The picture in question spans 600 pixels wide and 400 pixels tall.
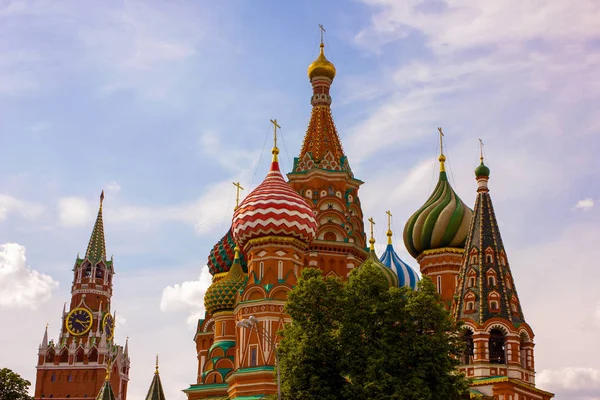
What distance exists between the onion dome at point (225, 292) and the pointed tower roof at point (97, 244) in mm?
48911

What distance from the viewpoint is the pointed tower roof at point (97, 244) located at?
9412 cm

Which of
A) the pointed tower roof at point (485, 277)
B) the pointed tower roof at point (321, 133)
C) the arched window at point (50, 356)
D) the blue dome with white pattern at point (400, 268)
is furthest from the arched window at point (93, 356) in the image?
the pointed tower roof at point (485, 277)

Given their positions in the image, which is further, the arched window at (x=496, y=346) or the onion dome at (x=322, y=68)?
the onion dome at (x=322, y=68)

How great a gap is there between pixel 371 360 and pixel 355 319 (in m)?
1.76

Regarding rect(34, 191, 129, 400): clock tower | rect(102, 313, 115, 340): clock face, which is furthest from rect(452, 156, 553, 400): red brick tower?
rect(102, 313, 115, 340): clock face

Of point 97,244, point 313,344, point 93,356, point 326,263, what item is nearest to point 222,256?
point 326,263

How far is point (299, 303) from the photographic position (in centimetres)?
2866

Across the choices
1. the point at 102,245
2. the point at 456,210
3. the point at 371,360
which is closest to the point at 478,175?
the point at 456,210

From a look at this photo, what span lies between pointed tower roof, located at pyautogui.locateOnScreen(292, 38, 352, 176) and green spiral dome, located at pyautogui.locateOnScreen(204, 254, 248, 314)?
7.09 metres

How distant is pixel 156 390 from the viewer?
164 ft

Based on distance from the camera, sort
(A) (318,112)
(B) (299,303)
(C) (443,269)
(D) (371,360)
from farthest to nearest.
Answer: (A) (318,112)
(C) (443,269)
(B) (299,303)
(D) (371,360)

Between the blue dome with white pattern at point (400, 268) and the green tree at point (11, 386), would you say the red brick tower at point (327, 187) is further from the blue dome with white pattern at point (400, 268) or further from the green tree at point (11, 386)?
the green tree at point (11, 386)

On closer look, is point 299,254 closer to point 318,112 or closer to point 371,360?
point 318,112

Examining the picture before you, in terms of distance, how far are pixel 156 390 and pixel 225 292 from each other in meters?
7.80
